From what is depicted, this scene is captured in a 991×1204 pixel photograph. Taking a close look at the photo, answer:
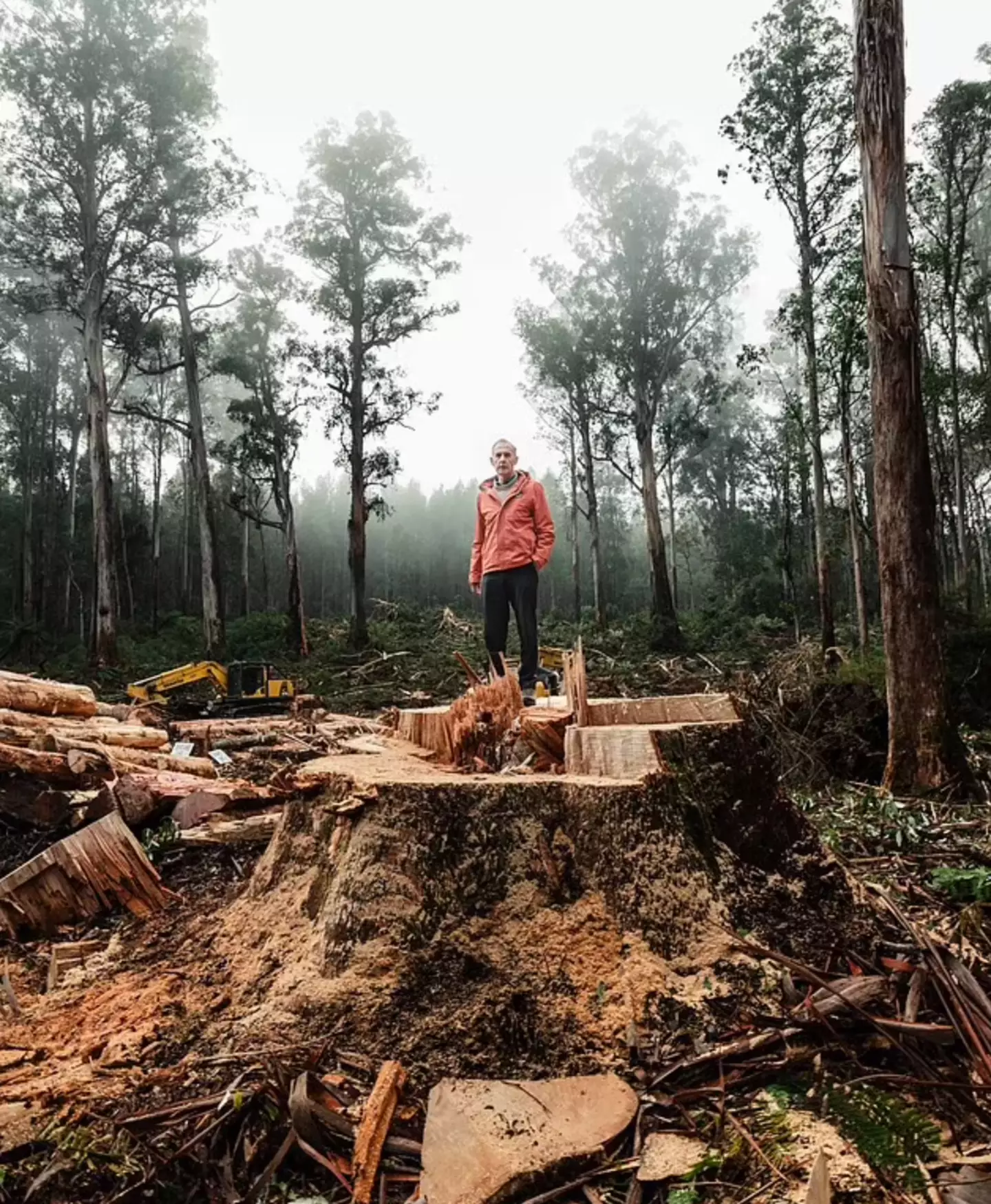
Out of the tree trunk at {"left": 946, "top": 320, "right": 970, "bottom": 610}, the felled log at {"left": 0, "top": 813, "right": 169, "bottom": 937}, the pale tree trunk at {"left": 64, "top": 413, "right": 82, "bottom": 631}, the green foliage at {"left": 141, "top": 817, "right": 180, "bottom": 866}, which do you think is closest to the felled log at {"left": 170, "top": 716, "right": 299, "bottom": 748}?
the green foliage at {"left": 141, "top": 817, "right": 180, "bottom": 866}

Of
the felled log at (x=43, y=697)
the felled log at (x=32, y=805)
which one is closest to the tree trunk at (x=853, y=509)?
the felled log at (x=43, y=697)

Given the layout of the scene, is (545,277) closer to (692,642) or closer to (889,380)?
(692,642)

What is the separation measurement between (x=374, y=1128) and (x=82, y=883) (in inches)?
83.0

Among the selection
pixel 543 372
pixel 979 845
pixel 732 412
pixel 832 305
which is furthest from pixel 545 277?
pixel 979 845

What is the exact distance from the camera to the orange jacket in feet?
18.1

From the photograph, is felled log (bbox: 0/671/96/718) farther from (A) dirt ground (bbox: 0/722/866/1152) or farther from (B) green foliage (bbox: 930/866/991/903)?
(B) green foliage (bbox: 930/866/991/903)

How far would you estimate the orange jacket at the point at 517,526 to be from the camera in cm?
550

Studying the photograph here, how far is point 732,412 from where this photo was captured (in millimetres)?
41375

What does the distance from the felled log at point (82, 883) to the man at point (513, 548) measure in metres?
2.93

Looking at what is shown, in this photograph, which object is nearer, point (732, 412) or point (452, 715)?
point (452, 715)

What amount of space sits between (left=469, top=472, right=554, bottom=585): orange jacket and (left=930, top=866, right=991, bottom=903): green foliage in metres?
3.36

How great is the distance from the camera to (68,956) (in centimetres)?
263

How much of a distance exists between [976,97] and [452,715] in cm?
1988

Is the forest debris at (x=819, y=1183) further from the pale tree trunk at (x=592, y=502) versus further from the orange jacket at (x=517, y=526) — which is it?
the pale tree trunk at (x=592, y=502)
